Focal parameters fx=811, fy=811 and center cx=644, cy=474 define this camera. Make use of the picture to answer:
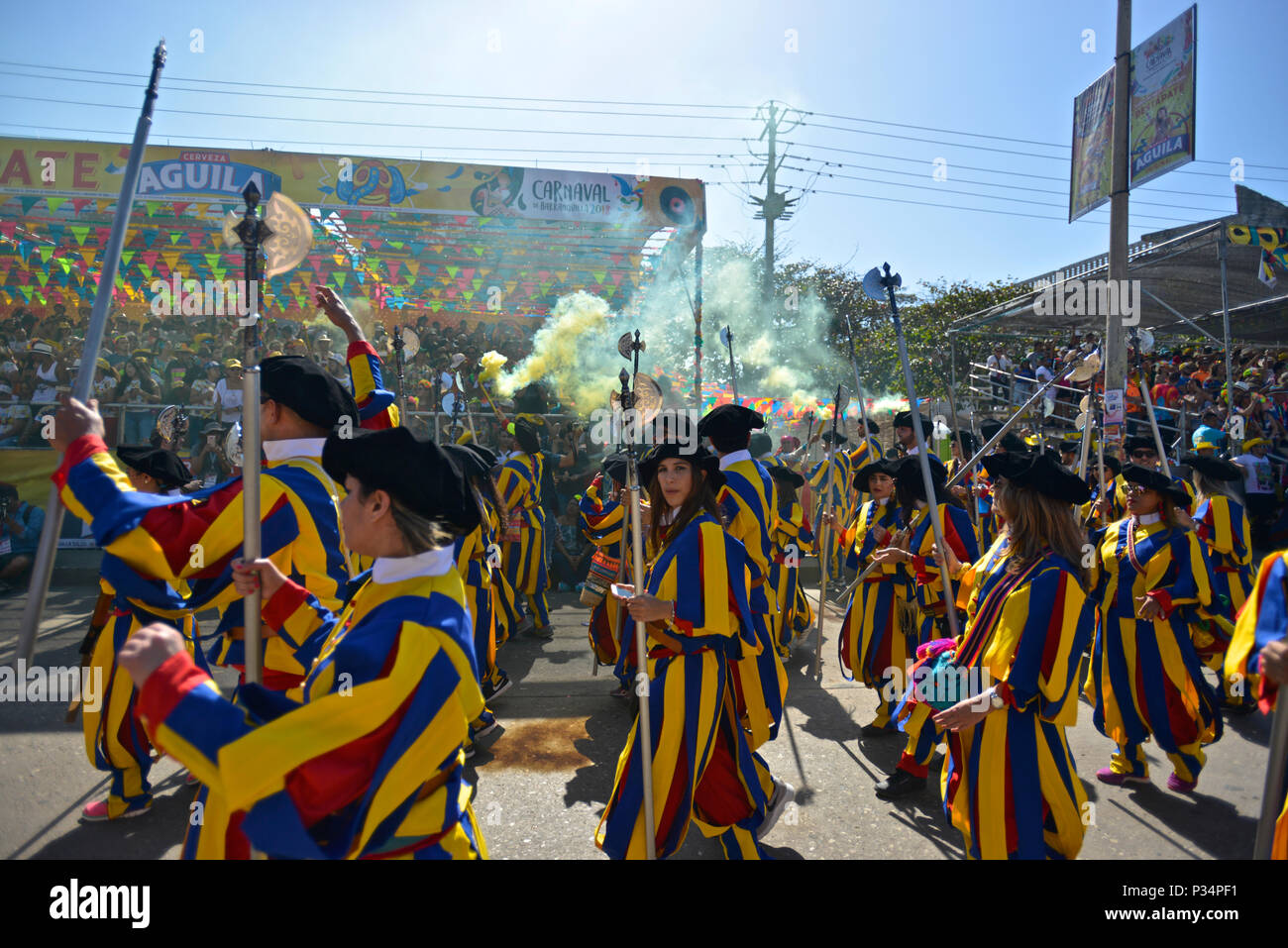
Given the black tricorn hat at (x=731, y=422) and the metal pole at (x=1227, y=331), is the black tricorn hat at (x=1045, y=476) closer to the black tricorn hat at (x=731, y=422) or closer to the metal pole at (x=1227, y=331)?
the black tricorn hat at (x=731, y=422)

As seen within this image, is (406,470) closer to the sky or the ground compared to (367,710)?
closer to the sky

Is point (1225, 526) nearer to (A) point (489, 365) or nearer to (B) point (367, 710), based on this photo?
(B) point (367, 710)

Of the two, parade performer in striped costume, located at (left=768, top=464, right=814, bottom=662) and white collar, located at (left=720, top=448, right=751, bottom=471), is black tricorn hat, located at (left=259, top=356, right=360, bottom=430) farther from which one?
parade performer in striped costume, located at (left=768, top=464, right=814, bottom=662)

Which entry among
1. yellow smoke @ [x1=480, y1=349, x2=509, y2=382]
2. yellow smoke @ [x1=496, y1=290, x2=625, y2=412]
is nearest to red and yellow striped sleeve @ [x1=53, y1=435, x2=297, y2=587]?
yellow smoke @ [x1=480, y1=349, x2=509, y2=382]

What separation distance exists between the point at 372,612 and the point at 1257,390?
16873 millimetres

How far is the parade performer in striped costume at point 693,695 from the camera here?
3.33 meters

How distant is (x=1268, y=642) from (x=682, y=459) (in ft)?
7.28

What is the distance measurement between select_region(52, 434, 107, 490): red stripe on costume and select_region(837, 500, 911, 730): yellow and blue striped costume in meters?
4.59

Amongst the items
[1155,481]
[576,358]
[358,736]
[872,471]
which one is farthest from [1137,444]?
[576,358]

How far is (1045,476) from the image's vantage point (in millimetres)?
3227

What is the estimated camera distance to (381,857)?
193 centimetres

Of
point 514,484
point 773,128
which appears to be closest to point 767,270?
point 773,128

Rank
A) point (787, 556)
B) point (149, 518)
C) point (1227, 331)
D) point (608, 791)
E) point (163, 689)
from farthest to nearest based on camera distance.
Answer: point (1227, 331), point (787, 556), point (608, 791), point (149, 518), point (163, 689)
